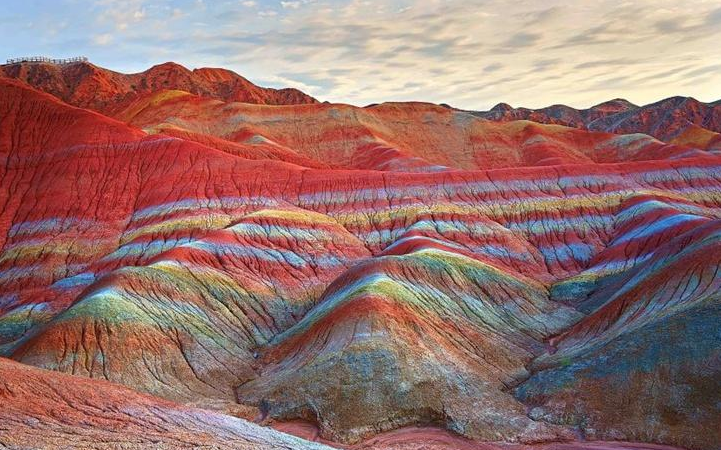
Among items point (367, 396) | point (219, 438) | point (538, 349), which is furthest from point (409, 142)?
point (219, 438)

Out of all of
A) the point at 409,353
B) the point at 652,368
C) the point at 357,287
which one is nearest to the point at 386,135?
the point at 357,287

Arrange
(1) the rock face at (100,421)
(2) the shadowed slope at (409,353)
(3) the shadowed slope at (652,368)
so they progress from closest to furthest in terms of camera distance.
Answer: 1. (1) the rock face at (100,421)
2. (3) the shadowed slope at (652,368)
3. (2) the shadowed slope at (409,353)

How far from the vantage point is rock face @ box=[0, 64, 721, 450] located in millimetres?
44281

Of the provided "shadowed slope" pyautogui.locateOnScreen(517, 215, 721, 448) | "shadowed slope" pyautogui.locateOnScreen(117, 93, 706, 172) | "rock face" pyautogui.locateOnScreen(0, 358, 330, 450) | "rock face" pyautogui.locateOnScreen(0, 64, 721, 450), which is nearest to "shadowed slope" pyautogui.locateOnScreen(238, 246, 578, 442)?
"rock face" pyautogui.locateOnScreen(0, 64, 721, 450)

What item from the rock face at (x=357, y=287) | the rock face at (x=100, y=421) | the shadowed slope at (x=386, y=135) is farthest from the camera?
the shadowed slope at (x=386, y=135)

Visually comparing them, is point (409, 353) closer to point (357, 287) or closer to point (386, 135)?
point (357, 287)

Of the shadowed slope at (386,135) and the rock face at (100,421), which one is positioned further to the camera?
the shadowed slope at (386,135)

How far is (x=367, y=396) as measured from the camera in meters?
45.9

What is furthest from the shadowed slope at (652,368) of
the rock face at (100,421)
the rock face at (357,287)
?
the rock face at (100,421)

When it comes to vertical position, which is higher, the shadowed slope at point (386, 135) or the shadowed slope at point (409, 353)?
the shadowed slope at point (386, 135)

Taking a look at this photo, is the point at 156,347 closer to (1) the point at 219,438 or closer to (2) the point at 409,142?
(1) the point at 219,438

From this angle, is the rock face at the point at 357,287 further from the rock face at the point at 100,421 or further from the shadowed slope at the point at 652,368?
the rock face at the point at 100,421

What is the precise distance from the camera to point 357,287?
195ft

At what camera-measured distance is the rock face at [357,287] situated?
145 ft
